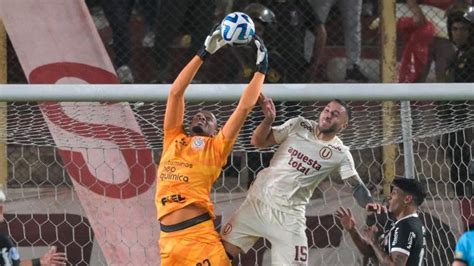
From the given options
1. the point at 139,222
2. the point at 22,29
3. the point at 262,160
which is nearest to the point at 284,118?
the point at 262,160

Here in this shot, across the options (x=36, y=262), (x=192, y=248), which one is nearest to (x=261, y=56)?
(x=192, y=248)

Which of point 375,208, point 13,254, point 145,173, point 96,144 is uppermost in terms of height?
point 375,208

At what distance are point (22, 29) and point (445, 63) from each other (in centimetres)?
333

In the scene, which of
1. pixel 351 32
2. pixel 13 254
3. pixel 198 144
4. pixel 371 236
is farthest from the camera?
pixel 351 32

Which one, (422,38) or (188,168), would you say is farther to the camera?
(422,38)

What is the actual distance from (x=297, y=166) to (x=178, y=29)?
109 inches

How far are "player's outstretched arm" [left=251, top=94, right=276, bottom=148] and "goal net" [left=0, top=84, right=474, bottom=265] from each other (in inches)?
8.7

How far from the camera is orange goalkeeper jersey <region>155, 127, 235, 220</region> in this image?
750 centimetres

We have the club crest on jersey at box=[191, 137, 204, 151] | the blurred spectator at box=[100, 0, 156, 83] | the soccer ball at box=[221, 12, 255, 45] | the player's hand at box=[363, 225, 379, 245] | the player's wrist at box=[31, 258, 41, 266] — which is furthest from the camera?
the blurred spectator at box=[100, 0, 156, 83]

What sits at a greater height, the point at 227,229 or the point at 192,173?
the point at 192,173

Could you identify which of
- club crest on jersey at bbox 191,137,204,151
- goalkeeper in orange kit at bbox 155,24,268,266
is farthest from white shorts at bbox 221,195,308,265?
club crest on jersey at bbox 191,137,204,151

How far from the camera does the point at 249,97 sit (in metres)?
7.36

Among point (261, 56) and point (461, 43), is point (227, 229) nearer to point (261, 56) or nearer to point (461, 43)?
point (261, 56)

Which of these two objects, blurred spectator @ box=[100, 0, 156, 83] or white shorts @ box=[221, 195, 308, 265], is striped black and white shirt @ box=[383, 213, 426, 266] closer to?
white shorts @ box=[221, 195, 308, 265]
